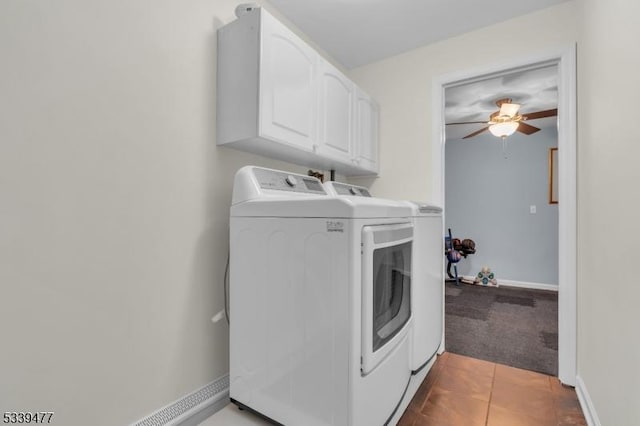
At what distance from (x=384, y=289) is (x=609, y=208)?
1.06 meters

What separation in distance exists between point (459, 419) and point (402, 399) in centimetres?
32

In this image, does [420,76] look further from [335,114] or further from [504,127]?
[504,127]

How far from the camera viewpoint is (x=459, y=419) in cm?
153

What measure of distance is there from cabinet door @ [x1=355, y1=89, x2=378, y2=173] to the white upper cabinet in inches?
14.4

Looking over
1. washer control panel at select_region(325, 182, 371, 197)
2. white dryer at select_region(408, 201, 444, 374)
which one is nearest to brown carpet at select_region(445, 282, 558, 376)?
white dryer at select_region(408, 201, 444, 374)

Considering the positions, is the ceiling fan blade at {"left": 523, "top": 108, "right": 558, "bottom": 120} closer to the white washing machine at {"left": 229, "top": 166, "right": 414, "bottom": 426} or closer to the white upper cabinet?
the white upper cabinet

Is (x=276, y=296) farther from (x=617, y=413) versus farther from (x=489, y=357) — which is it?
(x=489, y=357)

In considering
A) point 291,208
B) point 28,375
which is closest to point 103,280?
point 28,375

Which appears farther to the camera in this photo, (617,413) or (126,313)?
(126,313)

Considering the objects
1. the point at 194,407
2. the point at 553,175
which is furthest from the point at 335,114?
the point at 553,175

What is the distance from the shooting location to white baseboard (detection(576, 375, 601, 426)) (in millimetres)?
1421

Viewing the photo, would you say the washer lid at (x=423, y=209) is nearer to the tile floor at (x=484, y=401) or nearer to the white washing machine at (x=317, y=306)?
the white washing machine at (x=317, y=306)

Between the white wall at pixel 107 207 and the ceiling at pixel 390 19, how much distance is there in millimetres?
774

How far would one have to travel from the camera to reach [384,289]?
133cm
